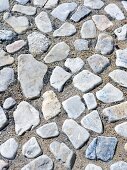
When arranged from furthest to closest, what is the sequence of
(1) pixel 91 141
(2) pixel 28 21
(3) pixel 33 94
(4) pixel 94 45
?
(2) pixel 28 21 → (4) pixel 94 45 → (3) pixel 33 94 → (1) pixel 91 141

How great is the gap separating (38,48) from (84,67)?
1.27 feet

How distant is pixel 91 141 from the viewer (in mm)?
2779

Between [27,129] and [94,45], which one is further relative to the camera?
[94,45]

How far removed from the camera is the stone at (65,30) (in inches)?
136

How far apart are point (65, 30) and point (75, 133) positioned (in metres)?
0.96

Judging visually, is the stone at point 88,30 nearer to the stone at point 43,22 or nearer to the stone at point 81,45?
the stone at point 81,45

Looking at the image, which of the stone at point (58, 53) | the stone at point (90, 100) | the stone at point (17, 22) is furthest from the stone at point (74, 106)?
the stone at point (17, 22)

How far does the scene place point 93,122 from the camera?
9.42ft

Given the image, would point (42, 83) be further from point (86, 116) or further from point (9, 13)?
point (9, 13)

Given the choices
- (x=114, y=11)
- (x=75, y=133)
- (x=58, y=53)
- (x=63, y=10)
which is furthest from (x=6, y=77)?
(x=114, y=11)

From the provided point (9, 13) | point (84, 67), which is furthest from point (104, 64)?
point (9, 13)

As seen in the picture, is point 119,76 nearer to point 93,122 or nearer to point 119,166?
point 93,122

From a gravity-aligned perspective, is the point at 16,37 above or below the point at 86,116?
above

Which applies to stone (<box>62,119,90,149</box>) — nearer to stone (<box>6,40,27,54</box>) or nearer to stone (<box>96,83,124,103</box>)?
stone (<box>96,83,124,103</box>)
